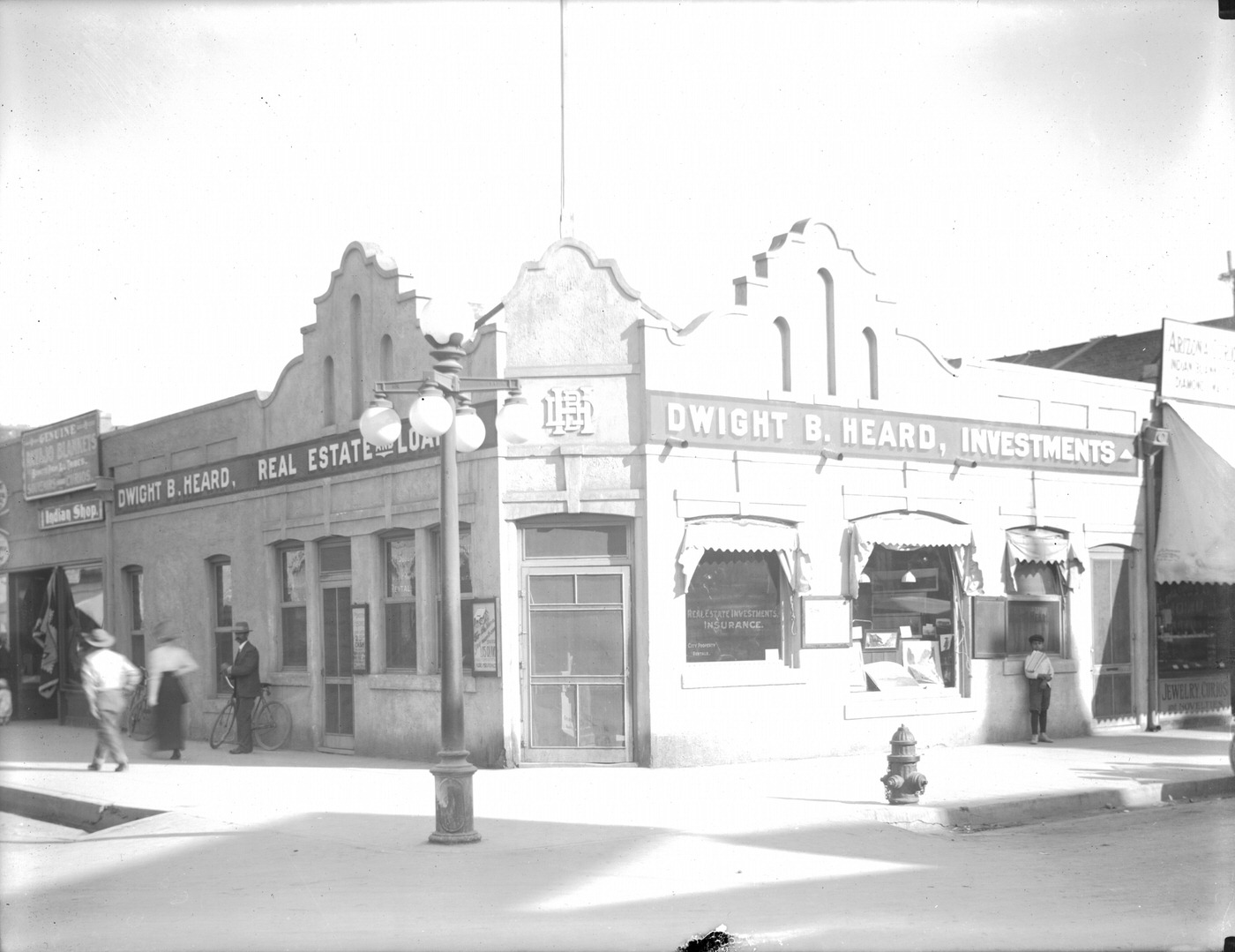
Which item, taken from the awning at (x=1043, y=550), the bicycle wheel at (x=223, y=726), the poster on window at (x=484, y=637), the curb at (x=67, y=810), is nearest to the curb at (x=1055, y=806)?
the awning at (x=1043, y=550)

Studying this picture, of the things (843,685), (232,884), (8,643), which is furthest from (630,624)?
(8,643)

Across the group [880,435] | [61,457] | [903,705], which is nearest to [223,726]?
[61,457]

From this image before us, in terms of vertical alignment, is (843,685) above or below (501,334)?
below

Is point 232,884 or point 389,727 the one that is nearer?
point 232,884

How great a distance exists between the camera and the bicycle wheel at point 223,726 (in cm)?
1863

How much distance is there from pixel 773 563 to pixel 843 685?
6.00ft

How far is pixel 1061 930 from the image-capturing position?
293 inches

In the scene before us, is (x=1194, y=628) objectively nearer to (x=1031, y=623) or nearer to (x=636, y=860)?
(x=1031, y=623)

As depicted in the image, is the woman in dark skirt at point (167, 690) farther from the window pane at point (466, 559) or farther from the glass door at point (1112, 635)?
the glass door at point (1112, 635)

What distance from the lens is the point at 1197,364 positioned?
68.3 feet

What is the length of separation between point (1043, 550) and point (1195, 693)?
4.37 metres

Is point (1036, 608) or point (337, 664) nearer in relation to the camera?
Result: point (337, 664)

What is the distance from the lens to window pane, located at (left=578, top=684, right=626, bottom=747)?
49.0 ft

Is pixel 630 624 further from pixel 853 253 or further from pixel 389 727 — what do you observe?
pixel 853 253
